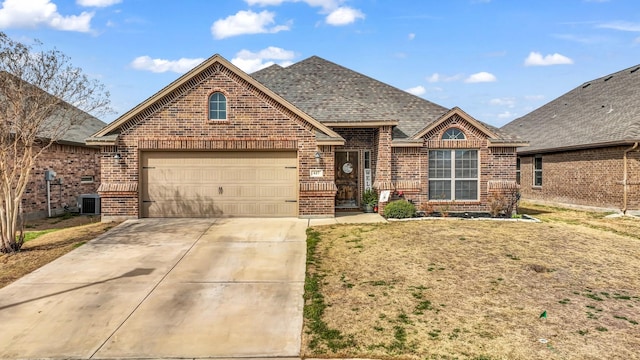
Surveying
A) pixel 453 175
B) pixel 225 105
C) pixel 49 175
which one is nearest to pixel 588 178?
pixel 453 175

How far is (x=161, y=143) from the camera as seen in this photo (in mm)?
13359

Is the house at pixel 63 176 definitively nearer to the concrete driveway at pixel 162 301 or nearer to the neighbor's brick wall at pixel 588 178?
the concrete driveway at pixel 162 301

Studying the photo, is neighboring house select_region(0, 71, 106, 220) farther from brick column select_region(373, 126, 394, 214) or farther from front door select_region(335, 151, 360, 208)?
brick column select_region(373, 126, 394, 214)

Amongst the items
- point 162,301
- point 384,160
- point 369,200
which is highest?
point 384,160

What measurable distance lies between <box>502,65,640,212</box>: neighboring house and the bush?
929 cm

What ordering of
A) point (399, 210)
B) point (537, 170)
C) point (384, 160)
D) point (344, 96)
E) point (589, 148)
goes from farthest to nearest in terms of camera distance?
A: point (537, 170) → point (589, 148) → point (344, 96) → point (384, 160) → point (399, 210)

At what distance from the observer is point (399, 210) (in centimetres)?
1395

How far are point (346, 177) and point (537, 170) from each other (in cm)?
1282

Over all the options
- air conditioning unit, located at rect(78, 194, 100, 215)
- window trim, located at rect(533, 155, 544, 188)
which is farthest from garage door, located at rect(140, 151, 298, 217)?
window trim, located at rect(533, 155, 544, 188)

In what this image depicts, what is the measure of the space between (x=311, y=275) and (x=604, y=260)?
262 inches

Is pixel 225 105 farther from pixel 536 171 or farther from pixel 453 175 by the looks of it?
pixel 536 171

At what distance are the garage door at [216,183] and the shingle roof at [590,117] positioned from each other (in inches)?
538

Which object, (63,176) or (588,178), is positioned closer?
(63,176)

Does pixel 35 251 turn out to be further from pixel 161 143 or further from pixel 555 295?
pixel 555 295
